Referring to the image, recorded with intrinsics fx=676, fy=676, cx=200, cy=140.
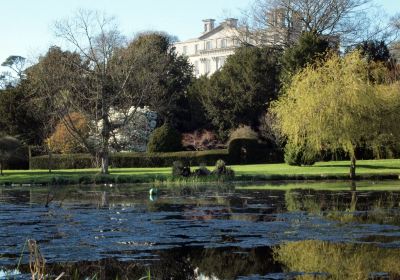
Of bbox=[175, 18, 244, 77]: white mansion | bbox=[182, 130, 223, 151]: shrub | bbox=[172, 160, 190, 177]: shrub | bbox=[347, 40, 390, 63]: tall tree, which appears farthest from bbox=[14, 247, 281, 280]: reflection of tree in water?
bbox=[175, 18, 244, 77]: white mansion

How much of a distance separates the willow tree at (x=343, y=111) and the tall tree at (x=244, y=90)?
1945 centimetres

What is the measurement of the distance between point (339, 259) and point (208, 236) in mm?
4308

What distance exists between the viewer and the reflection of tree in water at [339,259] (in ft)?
39.0

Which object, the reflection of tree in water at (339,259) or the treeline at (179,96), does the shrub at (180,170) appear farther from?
the reflection of tree in water at (339,259)

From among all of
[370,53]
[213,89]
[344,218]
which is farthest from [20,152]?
[344,218]

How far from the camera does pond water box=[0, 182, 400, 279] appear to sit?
12289mm

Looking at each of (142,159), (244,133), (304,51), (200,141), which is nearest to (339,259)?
(142,159)

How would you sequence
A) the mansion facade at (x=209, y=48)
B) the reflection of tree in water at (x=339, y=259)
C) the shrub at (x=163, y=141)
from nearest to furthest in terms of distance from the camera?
1. the reflection of tree in water at (x=339, y=259)
2. the shrub at (x=163, y=141)
3. the mansion facade at (x=209, y=48)

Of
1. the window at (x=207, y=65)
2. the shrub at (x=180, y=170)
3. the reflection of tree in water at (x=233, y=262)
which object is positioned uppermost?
the window at (x=207, y=65)

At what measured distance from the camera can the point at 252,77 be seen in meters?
62.6

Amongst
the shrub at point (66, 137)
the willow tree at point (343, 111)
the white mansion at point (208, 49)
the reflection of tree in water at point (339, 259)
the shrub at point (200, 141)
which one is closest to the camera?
the reflection of tree in water at point (339, 259)

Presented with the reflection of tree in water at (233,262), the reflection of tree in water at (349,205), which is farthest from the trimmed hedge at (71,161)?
the reflection of tree in water at (233,262)

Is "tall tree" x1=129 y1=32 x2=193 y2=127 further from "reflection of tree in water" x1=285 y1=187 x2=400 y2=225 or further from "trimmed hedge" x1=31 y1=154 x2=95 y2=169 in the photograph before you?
"reflection of tree in water" x1=285 y1=187 x2=400 y2=225

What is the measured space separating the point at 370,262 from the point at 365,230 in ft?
14.7
